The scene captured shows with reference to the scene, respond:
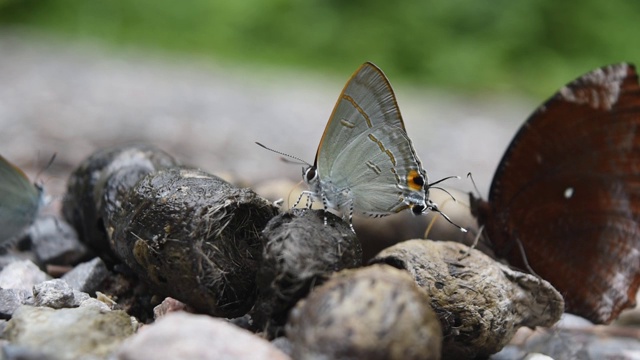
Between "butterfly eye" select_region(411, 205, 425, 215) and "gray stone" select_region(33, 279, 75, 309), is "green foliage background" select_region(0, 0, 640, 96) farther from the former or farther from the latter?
"gray stone" select_region(33, 279, 75, 309)

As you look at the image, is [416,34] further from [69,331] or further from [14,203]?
[69,331]

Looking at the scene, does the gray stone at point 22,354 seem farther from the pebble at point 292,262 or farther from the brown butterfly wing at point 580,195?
the brown butterfly wing at point 580,195

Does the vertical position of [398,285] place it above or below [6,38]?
above

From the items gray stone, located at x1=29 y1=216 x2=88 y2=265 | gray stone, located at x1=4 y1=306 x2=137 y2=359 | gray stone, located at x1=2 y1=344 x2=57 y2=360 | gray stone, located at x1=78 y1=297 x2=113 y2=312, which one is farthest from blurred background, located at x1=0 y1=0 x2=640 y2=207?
gray stone, located at x1=2 y1=344 x2=57 y2=360

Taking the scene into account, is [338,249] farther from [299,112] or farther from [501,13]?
[501,13]

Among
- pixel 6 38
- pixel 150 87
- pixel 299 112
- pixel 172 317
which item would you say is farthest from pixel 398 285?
pixel 6 38
